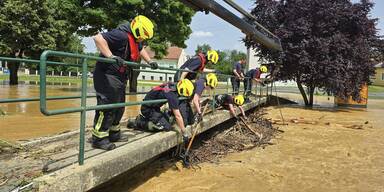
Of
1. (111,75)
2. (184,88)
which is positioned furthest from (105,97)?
(184,88)

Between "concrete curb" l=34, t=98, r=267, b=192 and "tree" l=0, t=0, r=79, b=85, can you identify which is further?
"tree" l=0, t=0, r=79, b=85

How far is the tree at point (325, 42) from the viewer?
18562 mm

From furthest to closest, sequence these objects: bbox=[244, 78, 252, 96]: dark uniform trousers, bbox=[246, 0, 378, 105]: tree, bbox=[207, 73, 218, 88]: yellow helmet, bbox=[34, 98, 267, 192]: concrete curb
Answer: bbox=[246, 0, 378, 105]: tree < bbox=[244, 78, 252, 96]: dark uniform trousers < bbox=[207, 73, 218, 88]: yellow helmet < bbox=[34, 98, 267, 192]: concrete curb

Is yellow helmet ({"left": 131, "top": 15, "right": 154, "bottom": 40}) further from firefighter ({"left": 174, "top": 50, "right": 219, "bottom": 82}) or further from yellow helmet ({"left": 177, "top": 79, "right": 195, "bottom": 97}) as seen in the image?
firefighter ({"left": 174, "top": 50, "right": 219, "bottom": 82})

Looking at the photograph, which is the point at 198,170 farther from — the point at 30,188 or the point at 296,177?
the point at 30,188

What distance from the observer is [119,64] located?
180 inches

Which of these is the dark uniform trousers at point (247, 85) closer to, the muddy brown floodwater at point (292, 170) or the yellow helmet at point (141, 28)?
the muddy brown floodwater at point (292, 170)

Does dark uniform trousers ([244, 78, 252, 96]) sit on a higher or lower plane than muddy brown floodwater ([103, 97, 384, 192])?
higher

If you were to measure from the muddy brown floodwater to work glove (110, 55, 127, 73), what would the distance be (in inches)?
76.1

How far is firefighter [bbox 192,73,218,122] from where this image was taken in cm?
744

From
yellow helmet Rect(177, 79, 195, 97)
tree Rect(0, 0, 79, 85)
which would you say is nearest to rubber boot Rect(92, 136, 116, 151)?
yellow helmet Rect(177, 79, 195, 97)

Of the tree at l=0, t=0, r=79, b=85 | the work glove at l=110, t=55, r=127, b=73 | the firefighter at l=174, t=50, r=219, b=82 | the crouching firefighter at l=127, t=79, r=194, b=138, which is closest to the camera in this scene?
the work glove at l=110, t=55, r=127, b=73

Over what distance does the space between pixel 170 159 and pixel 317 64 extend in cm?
1288

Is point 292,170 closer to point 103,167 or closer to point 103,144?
point 103,144
